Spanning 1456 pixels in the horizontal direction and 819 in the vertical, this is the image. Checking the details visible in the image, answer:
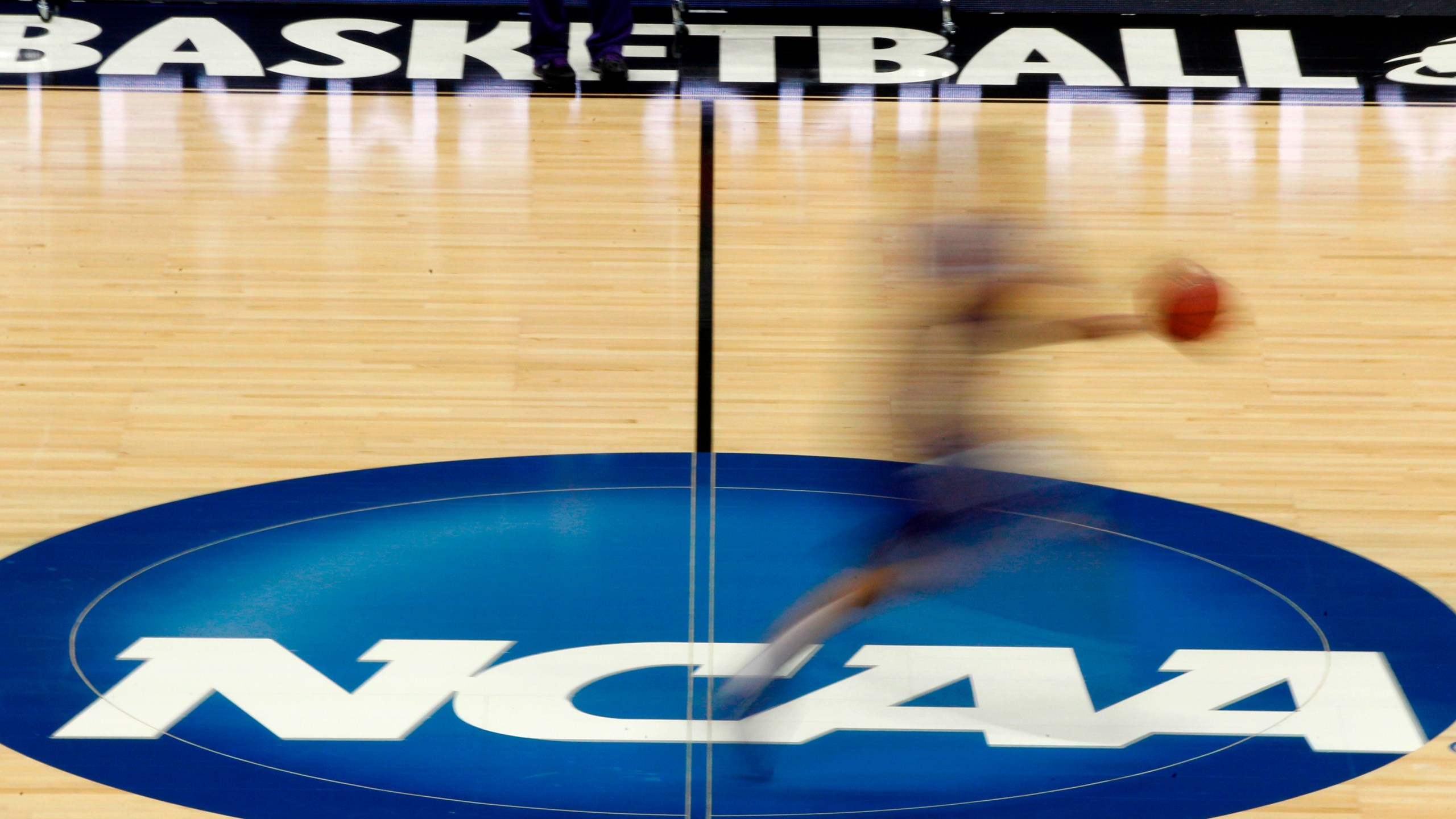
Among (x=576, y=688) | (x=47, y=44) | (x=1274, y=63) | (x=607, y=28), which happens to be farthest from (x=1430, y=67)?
(x=47, y=44)

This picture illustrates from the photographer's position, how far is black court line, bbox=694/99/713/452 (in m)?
5.08

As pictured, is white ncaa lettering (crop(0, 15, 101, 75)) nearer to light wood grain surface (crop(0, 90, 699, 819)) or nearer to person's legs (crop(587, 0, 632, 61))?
light wood grain surface (crop(0, 90, 699, 819))

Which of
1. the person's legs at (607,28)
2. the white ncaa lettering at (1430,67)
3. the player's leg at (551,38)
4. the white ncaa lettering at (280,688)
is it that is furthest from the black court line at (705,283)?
the white ncaa lettering at (1430,67)

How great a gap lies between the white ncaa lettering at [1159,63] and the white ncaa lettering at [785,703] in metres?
3.61

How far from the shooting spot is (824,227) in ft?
19.5

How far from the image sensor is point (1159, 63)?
6.96 m

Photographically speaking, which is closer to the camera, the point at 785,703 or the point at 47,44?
the point at 785,703

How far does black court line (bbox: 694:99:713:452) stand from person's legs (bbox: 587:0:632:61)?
520mm

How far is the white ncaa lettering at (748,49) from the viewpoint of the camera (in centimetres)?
686

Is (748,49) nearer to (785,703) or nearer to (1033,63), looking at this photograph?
(1033,63)

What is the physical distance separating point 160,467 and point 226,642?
1.04 m

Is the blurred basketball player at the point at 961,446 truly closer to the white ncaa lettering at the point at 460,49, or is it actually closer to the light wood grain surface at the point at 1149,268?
the light wood grain surface at the point at 1149,268

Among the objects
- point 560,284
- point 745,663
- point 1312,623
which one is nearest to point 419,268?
point 560,284

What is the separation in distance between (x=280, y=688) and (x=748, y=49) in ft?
14.0
